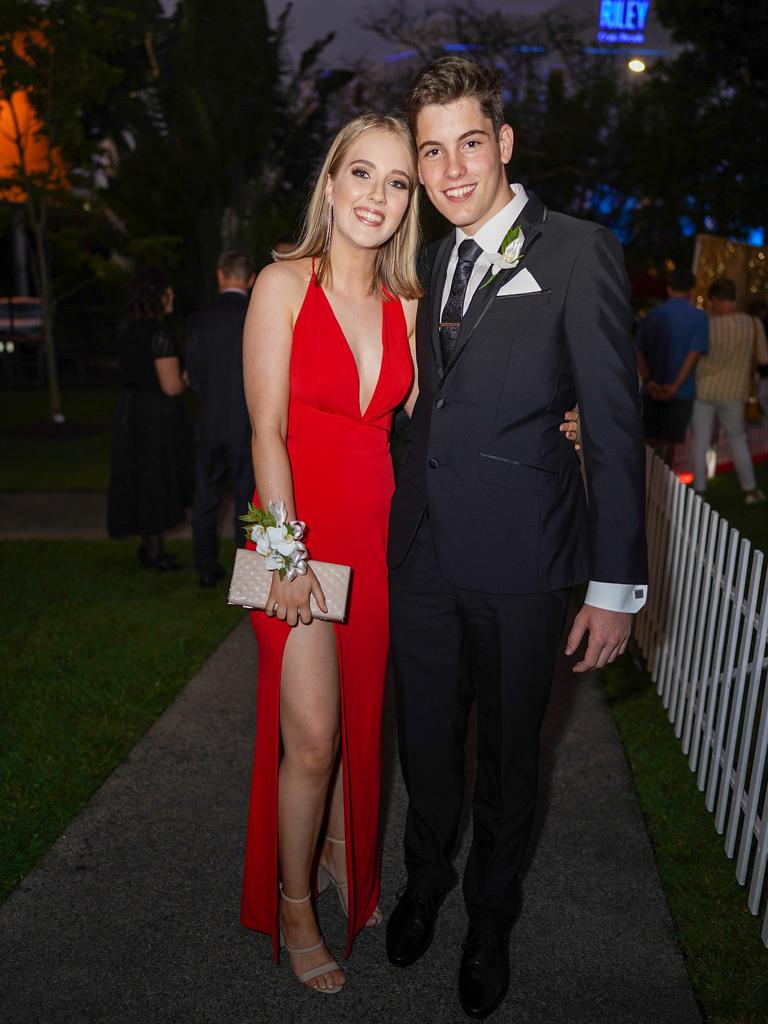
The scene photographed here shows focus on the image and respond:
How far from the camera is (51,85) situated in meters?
14.5

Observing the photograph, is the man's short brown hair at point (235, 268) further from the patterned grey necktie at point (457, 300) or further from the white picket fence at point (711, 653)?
the patterned grey necktie at point (457, 300)

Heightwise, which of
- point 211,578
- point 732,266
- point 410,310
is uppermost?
point 410,310

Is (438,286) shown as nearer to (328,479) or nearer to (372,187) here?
(372,187)

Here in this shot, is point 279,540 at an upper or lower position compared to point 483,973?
upper

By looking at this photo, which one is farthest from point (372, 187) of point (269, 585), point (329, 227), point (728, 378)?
point (728, 378)

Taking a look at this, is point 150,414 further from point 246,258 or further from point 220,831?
point 220,831

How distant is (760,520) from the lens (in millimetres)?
9711

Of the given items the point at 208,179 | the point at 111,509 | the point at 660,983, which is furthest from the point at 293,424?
the point at 208,179

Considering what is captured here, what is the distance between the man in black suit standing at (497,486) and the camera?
8.46 feet

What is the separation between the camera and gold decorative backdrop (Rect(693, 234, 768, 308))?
38.3 feet

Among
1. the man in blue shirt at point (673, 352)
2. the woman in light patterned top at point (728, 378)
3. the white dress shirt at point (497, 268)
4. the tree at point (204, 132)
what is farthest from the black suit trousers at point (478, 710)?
the tree at point (204, 132)

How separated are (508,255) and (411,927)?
2.14 meters

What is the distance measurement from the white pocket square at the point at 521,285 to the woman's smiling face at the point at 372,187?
483 millimetres

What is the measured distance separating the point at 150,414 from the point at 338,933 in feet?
15.9
